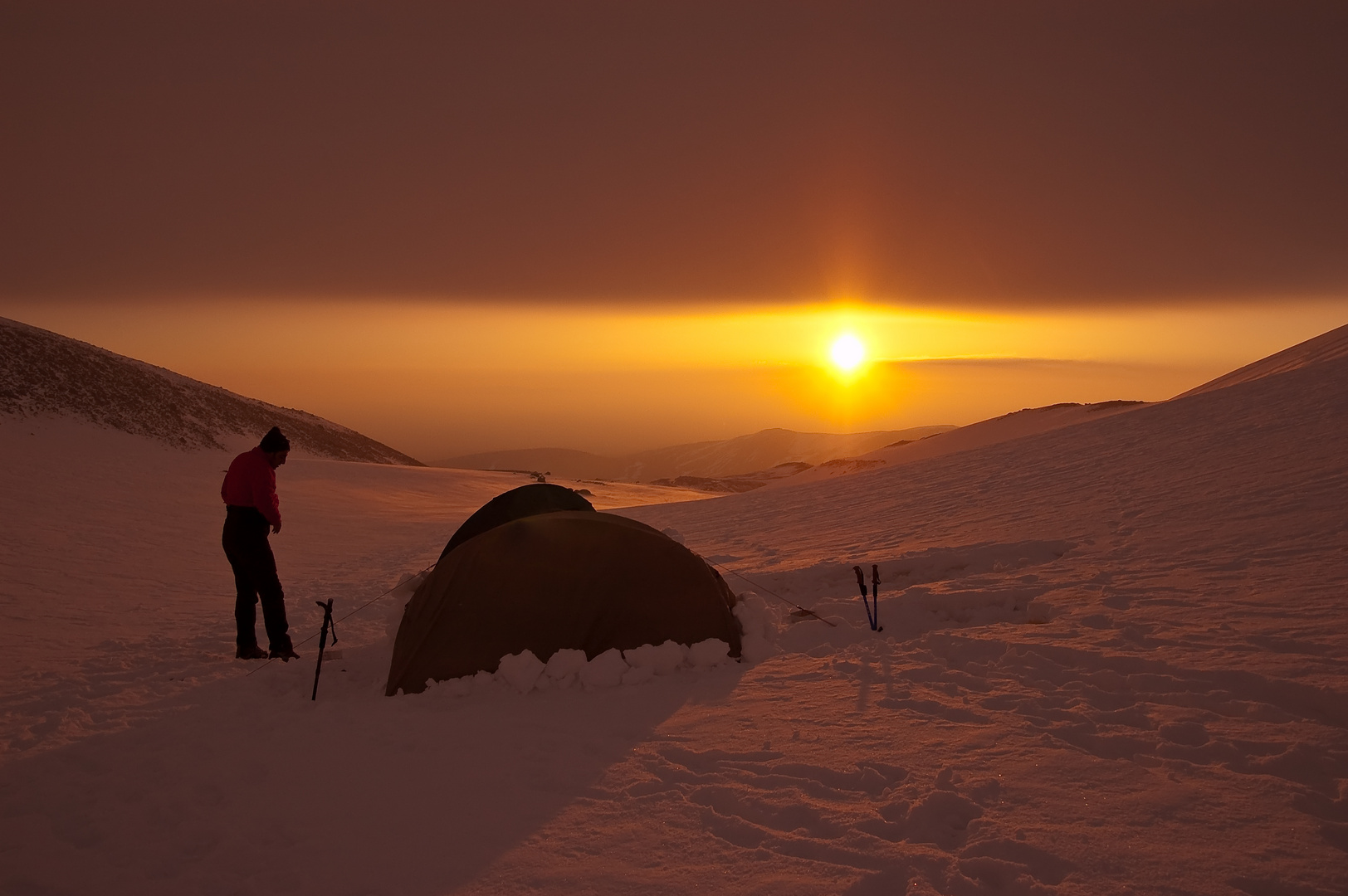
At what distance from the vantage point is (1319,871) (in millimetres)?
3545

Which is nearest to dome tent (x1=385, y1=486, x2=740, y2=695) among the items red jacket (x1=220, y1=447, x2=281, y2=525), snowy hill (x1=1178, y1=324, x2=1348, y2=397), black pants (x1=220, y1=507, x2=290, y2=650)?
black pants (x1=220, y1=507, x2=290, y2=650)

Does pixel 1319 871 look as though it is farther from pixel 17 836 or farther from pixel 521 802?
pixel 17 836

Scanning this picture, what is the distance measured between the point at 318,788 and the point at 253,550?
12.2 feet

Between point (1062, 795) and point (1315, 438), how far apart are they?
446 inches

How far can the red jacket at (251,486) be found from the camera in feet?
25.8

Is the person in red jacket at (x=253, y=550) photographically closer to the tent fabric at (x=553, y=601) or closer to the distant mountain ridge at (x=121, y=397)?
the tent fabric at (x=553, y=601)

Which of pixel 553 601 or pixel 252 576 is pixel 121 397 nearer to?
pixel 252 576

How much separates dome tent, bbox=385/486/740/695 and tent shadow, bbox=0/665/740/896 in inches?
16.5

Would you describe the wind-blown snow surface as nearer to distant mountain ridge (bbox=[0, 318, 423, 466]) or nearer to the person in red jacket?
the person in red jacket

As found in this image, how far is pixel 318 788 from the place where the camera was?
507 centimetres

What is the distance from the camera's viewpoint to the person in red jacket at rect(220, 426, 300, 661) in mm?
7883

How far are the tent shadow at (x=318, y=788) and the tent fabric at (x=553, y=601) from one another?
0.44 metres

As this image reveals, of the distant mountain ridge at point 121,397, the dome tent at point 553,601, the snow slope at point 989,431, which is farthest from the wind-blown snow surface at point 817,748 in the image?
the distant mountain ridge at point 121,397

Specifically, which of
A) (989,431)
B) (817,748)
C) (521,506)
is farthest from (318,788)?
(989,431)
